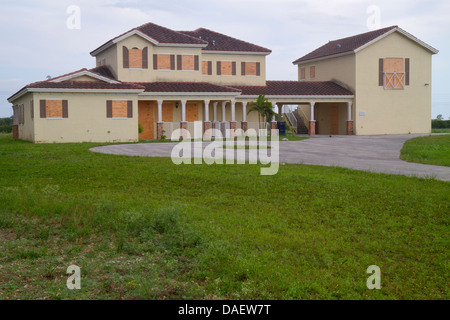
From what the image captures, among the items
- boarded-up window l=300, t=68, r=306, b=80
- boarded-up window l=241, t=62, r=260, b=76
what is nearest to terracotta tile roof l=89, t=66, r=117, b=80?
boarded-up window l=241, t=62, r=260, b=76

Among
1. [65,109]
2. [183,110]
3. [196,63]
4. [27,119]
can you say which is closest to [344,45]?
[196,63]

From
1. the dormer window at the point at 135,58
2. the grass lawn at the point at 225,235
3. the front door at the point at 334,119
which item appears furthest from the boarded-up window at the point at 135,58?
the grass lawn at the point at 225,235

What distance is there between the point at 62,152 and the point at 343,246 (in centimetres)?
1518

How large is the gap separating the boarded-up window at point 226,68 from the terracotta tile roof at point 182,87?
12.5 ft

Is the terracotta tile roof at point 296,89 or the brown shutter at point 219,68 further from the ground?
the brown shutter at point 219,68

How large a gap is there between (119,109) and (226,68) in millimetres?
11512

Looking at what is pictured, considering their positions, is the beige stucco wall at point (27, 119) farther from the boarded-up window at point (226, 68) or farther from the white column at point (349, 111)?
the white column at point (349, 111)

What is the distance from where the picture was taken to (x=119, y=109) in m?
31.1

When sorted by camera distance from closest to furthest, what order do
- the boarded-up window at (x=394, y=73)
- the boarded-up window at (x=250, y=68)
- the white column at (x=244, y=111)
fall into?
the white column at (x=244, y=111) → the boarded-up window at (x=250, y=68) → the boarded-up window at (x=394, y=73)

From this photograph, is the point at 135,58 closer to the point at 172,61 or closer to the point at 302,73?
the point at 172,61

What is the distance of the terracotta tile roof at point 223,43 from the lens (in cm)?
3928

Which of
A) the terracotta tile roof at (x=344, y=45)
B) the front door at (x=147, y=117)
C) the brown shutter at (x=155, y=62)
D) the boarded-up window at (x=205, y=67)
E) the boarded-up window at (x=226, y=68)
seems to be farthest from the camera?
the terracotta tile roof at (x=344, y=45)

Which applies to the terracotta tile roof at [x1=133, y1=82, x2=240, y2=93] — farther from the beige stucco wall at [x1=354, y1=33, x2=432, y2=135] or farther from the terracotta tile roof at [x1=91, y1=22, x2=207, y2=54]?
the beige stucco wall at [x1=354, y1=33, x2=432, y2=135]

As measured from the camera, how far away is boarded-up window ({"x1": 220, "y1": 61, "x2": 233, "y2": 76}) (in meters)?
39.4
